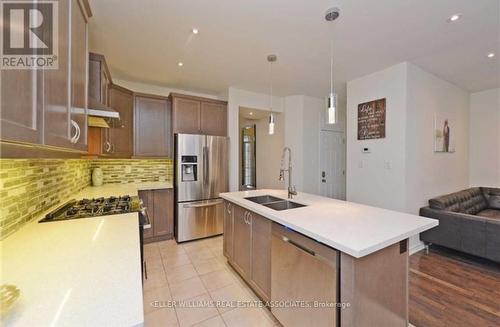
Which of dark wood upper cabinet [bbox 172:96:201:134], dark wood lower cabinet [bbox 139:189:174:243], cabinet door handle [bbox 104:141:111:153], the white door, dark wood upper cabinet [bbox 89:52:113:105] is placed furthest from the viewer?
the white door

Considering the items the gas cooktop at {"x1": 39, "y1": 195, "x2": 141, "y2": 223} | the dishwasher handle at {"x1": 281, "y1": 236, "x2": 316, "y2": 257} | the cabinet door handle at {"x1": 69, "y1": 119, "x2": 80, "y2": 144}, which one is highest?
the cabinet door handle at {"x1": 69, "y1": 119, "x2": 80, "y2": 144}

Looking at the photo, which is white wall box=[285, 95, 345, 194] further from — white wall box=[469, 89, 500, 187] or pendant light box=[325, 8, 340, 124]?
white wall box=[469, 89, 500, 187]

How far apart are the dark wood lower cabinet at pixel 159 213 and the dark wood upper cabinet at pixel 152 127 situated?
0.65 meters

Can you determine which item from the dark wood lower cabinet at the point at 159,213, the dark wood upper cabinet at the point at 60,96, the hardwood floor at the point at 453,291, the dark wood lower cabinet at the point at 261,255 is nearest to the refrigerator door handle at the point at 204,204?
the dark wood lower cabinet at the point at 159,213

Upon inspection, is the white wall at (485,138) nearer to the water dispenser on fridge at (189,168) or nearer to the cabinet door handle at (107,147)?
the water dispenser on fridge at (189,168)

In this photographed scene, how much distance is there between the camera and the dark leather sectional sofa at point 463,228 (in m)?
2.46

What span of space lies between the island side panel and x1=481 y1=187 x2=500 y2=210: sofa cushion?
161 inches

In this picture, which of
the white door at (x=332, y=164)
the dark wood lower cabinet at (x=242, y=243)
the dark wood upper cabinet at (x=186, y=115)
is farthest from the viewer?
the white door at (x=332, y=164)

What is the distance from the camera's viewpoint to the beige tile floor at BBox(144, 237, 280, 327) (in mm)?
1780

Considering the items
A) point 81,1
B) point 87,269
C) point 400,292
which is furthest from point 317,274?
point 81,1

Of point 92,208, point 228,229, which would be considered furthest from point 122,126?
point 228,229

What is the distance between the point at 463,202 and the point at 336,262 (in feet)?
12.0

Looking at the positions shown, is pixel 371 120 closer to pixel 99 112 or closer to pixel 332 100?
pixel 332 100

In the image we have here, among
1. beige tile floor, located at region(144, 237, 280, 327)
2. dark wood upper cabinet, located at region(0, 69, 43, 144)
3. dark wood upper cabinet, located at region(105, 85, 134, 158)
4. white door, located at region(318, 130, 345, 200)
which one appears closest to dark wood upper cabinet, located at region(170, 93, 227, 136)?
dark wood upper cabinet, located at region(105, 85, 134, 158)
